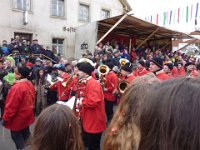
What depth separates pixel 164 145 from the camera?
0.90 metres

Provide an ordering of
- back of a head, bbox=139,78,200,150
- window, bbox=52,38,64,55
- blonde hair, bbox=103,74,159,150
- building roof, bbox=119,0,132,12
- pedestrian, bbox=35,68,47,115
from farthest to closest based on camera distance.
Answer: building roof, bbox=119,0,132,12, window, bbox=52,38,64,55, pedestrian, bbox=35,68,47,115, blonde hair, bbox=103,74,159,150, back of a head, bbox=139,78,200,150

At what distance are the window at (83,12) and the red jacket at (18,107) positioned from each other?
18542 millimetres

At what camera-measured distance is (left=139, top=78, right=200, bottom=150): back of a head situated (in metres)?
0.85

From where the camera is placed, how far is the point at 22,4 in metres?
18.8

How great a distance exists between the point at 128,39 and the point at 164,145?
931 inches

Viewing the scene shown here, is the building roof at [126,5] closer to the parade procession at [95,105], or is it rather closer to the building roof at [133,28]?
the building roof at [133,28]

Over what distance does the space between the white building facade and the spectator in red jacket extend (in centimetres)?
→ 1332

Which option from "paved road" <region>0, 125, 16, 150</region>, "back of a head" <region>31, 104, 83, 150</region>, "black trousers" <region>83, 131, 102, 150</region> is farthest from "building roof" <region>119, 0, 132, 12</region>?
"back of a head" <region>31, 104, 83, 150</region>

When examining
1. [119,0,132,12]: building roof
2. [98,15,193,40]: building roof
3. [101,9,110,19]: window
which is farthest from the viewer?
[119,0,132,12]: building roof

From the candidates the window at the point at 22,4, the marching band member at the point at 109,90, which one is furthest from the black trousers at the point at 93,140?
the window at the point at 22,4

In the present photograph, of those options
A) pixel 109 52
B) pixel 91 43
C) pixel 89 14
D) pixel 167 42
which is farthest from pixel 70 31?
pixel 167 42

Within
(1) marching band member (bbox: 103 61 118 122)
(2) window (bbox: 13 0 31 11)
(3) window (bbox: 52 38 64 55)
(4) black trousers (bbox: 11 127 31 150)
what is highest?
(2) window (bbox: 13 0 31 11)

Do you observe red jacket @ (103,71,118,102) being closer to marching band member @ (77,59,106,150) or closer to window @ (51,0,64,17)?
marching band member @ (77,59,106,150)

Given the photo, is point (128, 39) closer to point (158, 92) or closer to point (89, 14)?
point (89, 14)
